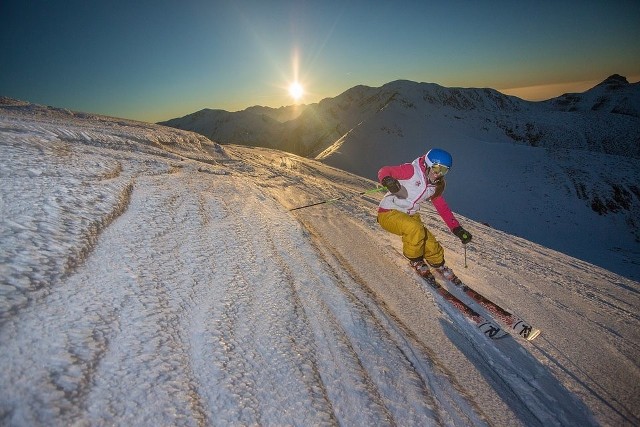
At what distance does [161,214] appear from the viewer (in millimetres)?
4391

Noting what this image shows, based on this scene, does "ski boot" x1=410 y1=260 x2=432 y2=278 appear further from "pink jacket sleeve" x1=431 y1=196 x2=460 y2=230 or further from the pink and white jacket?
"pink jacket sleeve" x1=431 y1=196 x2=460 y2=230

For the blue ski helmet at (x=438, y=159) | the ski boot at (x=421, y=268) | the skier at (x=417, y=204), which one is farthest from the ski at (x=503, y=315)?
the blue ski helmet at (x=438, y=159)

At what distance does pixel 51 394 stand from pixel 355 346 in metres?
2.17

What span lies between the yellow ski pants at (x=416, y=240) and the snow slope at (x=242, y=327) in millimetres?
392

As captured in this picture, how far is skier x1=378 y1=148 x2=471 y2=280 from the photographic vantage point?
5074mm

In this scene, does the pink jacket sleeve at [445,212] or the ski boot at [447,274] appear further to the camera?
the pink jacket sleeve at [445,212]

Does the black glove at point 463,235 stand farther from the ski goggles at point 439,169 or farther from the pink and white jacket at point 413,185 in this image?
the ski goggles at point 439,169

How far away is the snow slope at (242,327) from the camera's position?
6.03 ft

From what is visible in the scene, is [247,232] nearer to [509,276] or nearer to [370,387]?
[370,387]

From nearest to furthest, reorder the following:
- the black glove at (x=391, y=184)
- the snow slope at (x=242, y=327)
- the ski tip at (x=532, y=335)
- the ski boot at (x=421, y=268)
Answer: the snow slope at (x=242, y=327)
the ski tip at (x=532, y=335)
the ski boot at (x=421, y=268)
the black glove at (x=391, y=184)

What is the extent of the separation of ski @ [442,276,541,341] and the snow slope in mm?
182

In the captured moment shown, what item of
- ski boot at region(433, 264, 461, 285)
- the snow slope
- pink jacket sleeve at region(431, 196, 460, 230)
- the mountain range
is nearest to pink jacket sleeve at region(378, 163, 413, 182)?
pink jacket sleeve at region(431, 196, 460, 230)

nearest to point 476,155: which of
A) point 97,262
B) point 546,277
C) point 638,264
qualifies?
point 638,264

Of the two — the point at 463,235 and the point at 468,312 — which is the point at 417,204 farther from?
the point at 468,312
